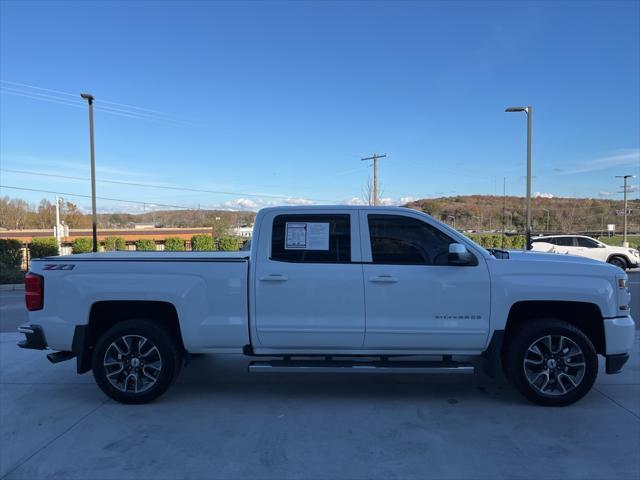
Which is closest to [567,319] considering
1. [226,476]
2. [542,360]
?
[542,360]

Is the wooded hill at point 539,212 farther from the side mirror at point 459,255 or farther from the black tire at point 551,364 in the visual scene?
the side mirror at point 459,255

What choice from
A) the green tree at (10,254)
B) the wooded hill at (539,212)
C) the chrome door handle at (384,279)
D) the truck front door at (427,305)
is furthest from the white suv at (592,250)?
the wooded hill at (539,212)

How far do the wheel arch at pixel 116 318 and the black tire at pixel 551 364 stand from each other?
326 cm

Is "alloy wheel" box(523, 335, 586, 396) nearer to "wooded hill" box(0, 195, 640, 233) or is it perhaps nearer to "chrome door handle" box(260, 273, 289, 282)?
"chrome door handle" box(260, 273, 289, 282)

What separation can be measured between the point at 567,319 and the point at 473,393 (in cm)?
120

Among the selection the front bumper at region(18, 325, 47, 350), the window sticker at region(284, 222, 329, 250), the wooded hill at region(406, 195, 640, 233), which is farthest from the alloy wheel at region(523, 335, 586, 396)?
the wooded hill at region(406, 195, 640, 233)

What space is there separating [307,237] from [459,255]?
4.73 ft

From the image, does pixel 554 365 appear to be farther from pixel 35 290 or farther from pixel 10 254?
pixel 10 254

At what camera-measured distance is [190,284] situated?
4336mm

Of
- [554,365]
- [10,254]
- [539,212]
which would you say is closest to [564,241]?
[554,365]

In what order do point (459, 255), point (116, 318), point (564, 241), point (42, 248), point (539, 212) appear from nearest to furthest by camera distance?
point (459, 255) → point (116, 318) → point (564, 241) → point (42, 248) → point (539, 212)

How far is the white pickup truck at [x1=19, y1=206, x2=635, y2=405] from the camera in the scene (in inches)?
168

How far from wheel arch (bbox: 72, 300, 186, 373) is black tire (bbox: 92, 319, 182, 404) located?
15 centimetres

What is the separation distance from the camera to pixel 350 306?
428 cm
